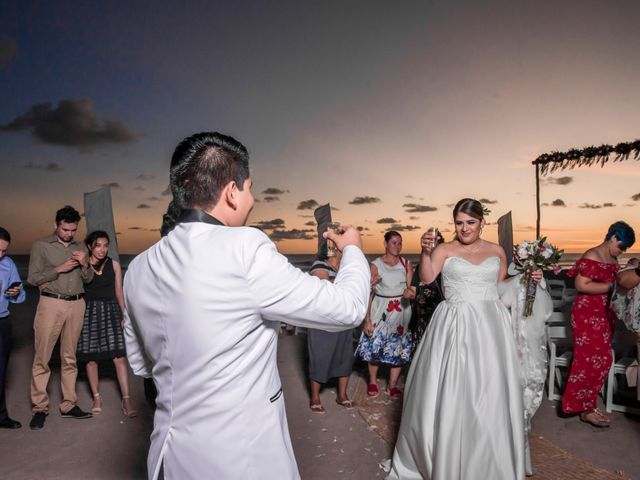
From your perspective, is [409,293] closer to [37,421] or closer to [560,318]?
[560,318]

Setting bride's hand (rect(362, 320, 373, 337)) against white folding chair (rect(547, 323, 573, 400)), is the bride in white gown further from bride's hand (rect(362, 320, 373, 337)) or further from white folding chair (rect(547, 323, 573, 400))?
white folding chair (rect(547, 323, 573, 400))

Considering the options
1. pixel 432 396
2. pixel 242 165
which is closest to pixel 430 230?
pixel 432 396

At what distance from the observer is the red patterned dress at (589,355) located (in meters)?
4.80

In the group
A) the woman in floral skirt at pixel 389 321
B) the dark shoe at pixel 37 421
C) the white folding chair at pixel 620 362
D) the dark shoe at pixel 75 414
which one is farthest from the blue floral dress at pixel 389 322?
the dark shoe at pixel 37 421

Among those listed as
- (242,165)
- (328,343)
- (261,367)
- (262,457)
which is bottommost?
(328,343)

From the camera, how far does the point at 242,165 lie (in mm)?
1382

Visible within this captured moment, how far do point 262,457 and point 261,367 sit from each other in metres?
0.25

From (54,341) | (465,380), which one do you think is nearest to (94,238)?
(54,341)

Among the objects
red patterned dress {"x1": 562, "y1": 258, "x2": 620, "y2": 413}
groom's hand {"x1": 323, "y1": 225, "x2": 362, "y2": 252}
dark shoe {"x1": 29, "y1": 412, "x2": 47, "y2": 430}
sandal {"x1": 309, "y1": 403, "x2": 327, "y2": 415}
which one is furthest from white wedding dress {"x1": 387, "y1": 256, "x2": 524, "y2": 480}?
dark shoe {"x1": 29, "y1": 412, "x2": 47, "y2": 430}

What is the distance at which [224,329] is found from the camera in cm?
123

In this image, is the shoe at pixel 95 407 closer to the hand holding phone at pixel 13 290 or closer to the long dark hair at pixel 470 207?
the hand holding phone at pixel 13 290

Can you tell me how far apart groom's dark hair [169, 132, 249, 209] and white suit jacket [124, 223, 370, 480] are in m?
0.10

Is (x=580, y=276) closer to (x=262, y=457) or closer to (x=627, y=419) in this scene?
(x=627, y=419)

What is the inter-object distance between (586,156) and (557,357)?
4714 mm
